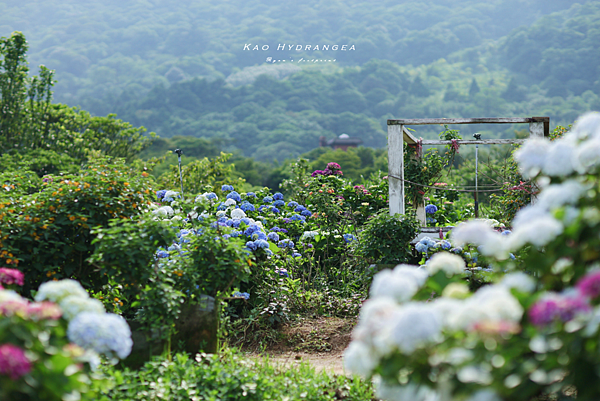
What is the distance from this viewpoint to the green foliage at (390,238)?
15.2 feet

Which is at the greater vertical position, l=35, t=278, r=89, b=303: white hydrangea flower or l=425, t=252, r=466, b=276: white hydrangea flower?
l=425, t=252, r=466, b=276: white hydrangea flower

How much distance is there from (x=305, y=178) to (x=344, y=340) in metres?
4.74

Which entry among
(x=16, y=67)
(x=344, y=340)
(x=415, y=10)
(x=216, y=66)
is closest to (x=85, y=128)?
(x=16, y=67)

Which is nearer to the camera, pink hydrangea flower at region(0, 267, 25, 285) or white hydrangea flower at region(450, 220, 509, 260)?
white hydrangea flower at region(450, 220, 509, 260)

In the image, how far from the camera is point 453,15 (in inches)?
3159

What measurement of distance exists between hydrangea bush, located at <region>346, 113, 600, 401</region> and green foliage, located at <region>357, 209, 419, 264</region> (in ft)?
10.2

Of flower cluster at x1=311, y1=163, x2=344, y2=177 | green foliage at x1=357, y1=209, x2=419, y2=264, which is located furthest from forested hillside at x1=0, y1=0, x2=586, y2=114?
green foliage at x1=357, y1=209, x2=419, y2=264

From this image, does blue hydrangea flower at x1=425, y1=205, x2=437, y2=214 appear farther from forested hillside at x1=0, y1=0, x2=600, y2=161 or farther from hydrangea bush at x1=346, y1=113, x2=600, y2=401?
forested hillside at x1=0, y1=0, x2=600, y2=161

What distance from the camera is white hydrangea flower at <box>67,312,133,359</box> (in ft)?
4.94

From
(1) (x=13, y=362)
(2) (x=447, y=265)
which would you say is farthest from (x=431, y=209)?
(1) (x=13, y=362)

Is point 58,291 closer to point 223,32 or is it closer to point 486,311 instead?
point 486,311

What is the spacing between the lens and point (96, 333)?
4.98 ft

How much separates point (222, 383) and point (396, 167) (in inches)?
130

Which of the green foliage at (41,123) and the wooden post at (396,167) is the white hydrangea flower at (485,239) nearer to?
the wooden post at (396,167)
